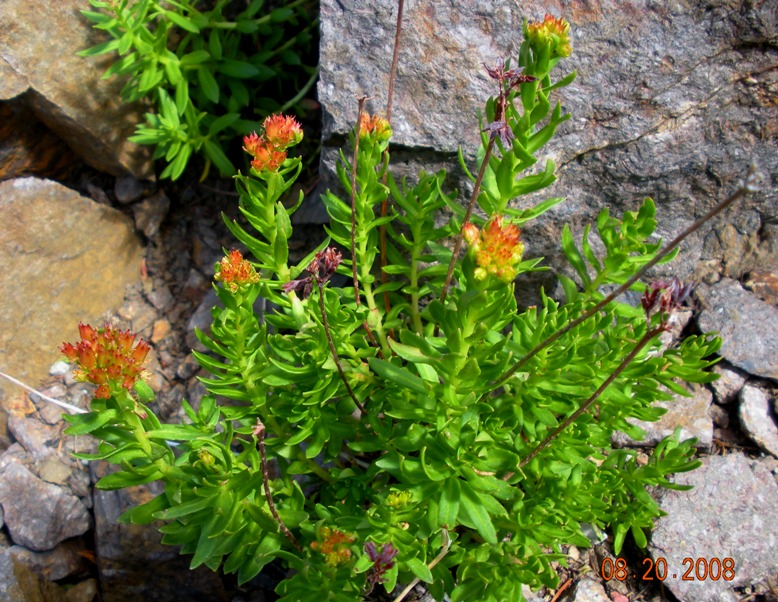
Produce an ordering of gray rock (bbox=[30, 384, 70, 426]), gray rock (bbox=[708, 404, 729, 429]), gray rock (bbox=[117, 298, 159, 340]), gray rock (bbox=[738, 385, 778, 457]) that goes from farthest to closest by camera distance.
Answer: gray rock (bbox=[117, 298, 159, 340])
gray rock (bbox=[30, 384, 70, 426])
gray rock (bbox=[708, 404, 729, 429])
gray rock (bbox=[738, 385, 778, 457])

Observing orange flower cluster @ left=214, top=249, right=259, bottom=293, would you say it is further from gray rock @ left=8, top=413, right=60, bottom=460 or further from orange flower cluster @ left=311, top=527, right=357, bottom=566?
gray rock @ left=8, top=413, right=60, bottom=460

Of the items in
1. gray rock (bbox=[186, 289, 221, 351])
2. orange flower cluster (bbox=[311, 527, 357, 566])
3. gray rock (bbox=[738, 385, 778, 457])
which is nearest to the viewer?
orange flower cluster (bbox=[311, 527, 357, 566])

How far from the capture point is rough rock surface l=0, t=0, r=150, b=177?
14.1 feet

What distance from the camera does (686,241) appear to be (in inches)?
158

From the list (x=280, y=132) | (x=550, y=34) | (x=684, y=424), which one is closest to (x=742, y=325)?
(x=684, y=424)

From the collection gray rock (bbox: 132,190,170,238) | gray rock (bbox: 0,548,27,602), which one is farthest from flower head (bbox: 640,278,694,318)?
gray rock (bbox: 132,190,170,238)

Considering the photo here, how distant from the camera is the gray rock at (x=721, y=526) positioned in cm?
332

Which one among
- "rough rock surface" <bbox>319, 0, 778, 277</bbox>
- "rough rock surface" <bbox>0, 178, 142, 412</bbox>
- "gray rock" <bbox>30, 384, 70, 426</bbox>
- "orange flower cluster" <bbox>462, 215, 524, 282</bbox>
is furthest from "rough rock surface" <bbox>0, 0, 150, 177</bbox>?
"orange flower cluster" <bbox>462, 215, 524, 282</bbox>

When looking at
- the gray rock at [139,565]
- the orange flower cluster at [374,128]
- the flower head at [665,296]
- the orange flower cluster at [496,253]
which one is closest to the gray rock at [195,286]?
the gray rock at [139,565]

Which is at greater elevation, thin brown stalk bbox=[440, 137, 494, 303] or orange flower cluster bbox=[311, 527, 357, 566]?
thin brown stalk bbox=[440, 137, 494, 303]

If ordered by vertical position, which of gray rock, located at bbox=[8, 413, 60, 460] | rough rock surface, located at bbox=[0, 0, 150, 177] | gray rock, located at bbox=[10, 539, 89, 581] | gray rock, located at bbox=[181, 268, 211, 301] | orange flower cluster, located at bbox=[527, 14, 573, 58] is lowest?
gray rock, located at bbox=[10, 539, 89, 581]

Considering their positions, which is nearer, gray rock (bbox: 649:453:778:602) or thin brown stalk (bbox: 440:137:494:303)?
thin brown stalk (bbox: 440:137:494:303)

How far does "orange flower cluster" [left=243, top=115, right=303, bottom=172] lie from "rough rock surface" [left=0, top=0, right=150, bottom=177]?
2347 millimetres

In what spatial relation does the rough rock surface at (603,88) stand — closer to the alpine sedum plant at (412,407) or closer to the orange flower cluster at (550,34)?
the alpine sedum plant at (412,407)
